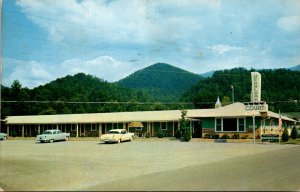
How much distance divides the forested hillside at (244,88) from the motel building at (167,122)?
26.9 metres

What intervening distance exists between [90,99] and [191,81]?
64329mm

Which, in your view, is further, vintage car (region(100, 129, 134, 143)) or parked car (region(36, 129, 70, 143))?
parked car (region(36, 129, 70, 143))

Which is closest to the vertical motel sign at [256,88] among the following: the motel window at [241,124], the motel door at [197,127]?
the motel window at [241,124]

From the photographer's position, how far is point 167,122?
166ft

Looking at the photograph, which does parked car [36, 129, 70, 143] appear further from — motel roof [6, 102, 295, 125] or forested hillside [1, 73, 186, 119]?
forested hillside [1, 73, 186, 119]

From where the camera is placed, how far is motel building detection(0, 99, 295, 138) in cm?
4147

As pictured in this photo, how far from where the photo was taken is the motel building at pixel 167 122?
4147 centimetres

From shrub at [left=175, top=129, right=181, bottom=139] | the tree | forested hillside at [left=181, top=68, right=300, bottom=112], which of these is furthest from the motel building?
forested hillside at [left=181, top=68, right=300, bottom=112]

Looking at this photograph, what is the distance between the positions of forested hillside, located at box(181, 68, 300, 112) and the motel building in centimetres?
2689

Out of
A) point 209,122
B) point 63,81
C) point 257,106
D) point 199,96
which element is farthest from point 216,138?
point 63,81

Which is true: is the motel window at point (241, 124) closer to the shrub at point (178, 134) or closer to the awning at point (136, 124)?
the shrub at point (178, 134)

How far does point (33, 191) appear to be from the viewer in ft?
36.6

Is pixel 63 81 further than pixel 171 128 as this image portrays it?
Yes

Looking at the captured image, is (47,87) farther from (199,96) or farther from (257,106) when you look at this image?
(257,106)
